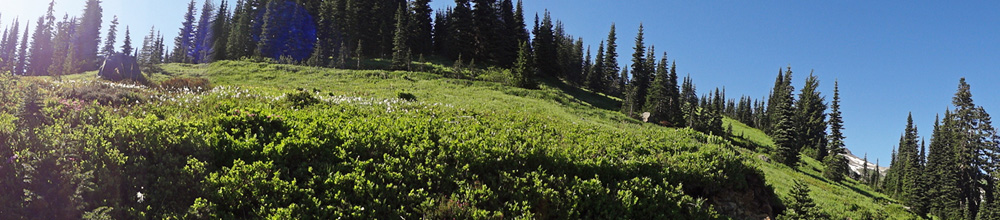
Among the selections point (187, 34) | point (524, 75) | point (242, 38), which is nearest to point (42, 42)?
point (187, 34)

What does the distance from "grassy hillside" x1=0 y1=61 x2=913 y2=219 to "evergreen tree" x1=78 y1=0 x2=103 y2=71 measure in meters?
84.8

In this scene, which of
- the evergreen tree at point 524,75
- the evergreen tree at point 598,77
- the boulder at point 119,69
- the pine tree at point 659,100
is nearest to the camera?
the boulder at point 119,69

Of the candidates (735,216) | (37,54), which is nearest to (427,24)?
(37,54)

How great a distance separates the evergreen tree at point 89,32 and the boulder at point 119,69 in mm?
59857

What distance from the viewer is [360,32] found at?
Result: 74312mm

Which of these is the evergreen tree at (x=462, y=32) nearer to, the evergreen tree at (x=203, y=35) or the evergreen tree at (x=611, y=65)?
the evergreen tree at (x=611, y=65)

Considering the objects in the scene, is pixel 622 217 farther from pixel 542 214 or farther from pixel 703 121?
pixel 703 121

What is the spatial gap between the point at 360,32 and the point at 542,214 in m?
72.1

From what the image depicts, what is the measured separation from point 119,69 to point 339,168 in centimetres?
3089

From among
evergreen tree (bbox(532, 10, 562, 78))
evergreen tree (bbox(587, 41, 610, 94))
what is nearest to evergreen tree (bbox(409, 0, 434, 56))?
evergreen tree (bbox(532, 10, 562, 78))

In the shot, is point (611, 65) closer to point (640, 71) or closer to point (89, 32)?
point (640, 71)

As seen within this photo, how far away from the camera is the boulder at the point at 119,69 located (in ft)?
93.1

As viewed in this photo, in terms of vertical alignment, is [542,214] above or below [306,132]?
below

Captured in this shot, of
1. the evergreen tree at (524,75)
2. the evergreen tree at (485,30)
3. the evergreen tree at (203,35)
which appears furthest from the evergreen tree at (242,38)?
the evergreen tree at (524,75)
